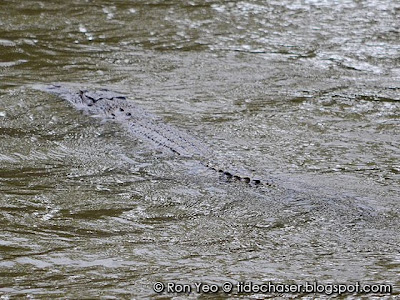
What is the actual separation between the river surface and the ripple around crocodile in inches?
3.4

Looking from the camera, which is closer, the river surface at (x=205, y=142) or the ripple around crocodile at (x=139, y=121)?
the river surface at (x=205, y=142)

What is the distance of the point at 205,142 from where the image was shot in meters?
6.25

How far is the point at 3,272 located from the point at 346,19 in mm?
7249

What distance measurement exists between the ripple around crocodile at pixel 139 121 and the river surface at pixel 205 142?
9 centimetres

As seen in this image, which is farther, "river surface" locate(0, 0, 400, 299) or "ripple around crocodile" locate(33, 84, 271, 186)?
"ripple around crocodile" locate(33, 84, 271, 186)

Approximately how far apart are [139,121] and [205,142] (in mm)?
757

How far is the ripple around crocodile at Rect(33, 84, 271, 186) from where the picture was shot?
572 centimetres

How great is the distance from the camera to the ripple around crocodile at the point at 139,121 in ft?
18.8

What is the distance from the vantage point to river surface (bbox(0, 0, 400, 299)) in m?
4.12

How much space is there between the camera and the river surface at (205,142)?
412 centimetres

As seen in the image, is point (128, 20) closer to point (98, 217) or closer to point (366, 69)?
point (366, 69)

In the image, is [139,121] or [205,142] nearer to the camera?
[205,142]

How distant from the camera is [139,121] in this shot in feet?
21.9

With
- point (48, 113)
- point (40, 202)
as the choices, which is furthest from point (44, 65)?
point (40, 202)
